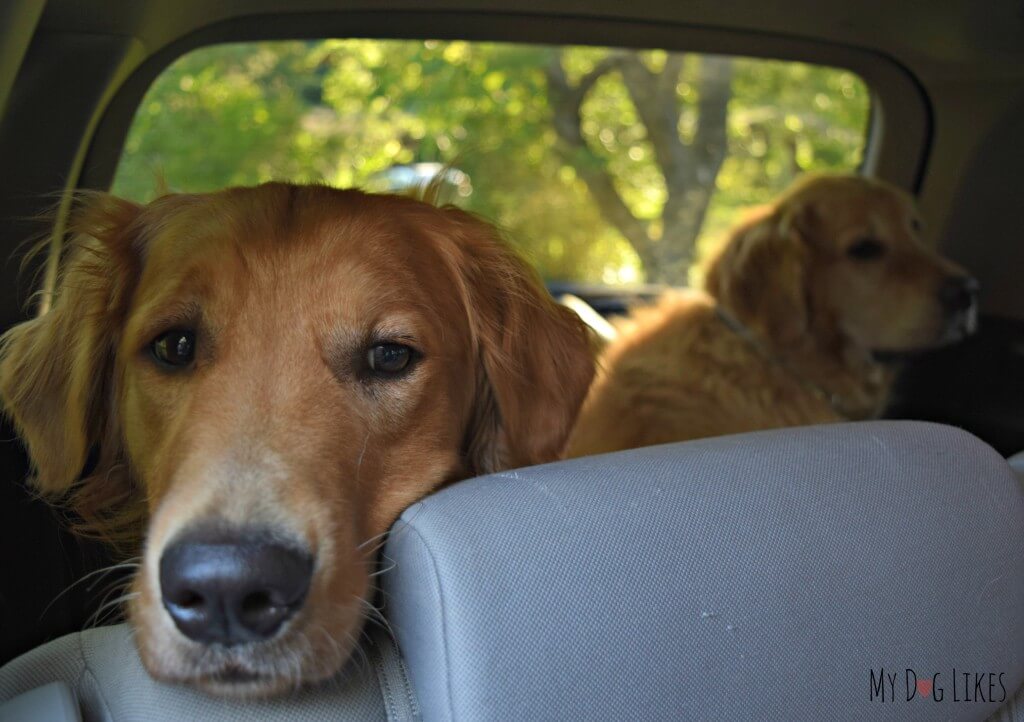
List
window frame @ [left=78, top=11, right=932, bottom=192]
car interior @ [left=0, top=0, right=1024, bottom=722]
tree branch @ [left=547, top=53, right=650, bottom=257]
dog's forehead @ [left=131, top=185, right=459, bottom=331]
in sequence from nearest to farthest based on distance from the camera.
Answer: car interior @ [left=0, top=0, right=1024, bottom=722], dog's forehead @ [left=131, top=185, right=459, bottom=331], window frame @ [left=78, top=11, right=932, bottom=192], tree branch @ [left=547, top=53, right=650, bottom=257]

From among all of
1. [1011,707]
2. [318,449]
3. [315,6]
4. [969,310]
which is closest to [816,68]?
[969,310]

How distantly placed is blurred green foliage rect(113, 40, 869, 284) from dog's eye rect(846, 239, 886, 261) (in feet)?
2.10

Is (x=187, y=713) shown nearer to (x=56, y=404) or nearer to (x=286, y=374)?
(x=286, y=374)

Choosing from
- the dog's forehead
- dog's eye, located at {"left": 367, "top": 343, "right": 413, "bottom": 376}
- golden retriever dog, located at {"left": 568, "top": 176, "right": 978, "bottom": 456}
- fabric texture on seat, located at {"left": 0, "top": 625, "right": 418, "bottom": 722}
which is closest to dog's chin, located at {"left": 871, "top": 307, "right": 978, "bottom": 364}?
golden retriever dog, located at {"left": 568, "top": 176, "right": 978, "bottom": 456}

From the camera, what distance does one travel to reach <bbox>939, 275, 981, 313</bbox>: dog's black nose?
13.3 ft

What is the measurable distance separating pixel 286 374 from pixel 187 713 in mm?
644

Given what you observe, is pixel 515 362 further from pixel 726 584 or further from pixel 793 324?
pixel 793 324

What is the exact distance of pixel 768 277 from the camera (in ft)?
13.6

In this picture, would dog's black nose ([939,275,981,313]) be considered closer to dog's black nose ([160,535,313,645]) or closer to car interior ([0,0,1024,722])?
car interior ([0,0,1024,722])

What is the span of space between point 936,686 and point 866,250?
9.79ft

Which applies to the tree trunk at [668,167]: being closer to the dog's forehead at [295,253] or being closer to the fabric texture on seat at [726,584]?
the dog's forehead at [295,253]

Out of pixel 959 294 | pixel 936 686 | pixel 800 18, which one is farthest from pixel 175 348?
pixel 959 294

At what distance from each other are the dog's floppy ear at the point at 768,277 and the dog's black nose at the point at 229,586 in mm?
2947

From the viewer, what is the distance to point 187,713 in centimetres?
152
